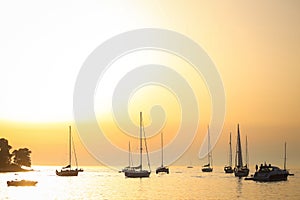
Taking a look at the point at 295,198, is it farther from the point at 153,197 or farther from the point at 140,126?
the point at 140,126

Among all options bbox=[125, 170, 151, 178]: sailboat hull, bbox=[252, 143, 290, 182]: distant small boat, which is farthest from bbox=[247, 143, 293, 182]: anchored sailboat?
bbox=[125, 170, 151, 178]: sailboat hull

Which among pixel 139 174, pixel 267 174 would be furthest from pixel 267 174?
pixel 139 174

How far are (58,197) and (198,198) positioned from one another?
3044 centimetres

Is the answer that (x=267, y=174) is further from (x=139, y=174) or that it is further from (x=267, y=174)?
(x=139, y=174)

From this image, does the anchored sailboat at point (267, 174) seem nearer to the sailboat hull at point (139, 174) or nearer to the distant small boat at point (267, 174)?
the distant small boat at point (267, 174)

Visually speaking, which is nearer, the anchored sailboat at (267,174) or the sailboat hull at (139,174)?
the anchored sailboat at (267,174)

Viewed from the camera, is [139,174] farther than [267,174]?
Yes

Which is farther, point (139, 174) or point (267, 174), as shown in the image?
point (139, 174)

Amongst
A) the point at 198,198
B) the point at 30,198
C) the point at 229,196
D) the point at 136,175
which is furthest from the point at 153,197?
the point at 136,175

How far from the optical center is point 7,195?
428 ft

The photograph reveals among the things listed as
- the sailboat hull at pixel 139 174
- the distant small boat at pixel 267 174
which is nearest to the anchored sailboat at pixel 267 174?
the distant small boat at pixel 267 174

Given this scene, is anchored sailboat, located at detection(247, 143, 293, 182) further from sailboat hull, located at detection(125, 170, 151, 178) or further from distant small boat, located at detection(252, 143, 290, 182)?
sailboat hull, located at detection(125, 170, 151, 178)

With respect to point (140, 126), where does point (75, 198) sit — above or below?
below

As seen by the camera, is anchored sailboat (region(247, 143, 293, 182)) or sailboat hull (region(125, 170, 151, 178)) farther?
sailboat hull (region(125, 170, 151, 178))
